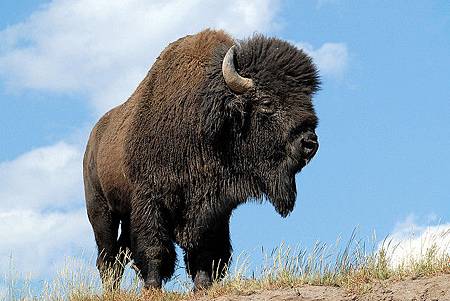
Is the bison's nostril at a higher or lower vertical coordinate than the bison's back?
lower

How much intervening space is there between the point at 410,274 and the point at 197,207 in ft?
10.1

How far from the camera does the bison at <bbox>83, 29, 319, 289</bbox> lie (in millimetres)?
12930

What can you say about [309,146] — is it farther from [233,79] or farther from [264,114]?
[233,79]

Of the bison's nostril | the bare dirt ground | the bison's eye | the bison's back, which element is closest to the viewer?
the bare dirt ground

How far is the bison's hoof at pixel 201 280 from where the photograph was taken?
1276 centimetres

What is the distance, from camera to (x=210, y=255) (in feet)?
43.2

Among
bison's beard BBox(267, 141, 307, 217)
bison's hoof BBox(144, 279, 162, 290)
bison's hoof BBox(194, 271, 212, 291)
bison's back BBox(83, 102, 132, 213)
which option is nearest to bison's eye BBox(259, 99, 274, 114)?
bison's beard BBox(267, 141, 307, 217)

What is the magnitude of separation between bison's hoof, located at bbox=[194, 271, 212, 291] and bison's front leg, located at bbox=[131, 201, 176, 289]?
373mm

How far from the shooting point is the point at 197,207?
1304 centimetres

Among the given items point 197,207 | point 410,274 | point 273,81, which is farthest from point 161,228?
point 410,274

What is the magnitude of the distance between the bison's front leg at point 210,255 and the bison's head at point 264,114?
61cm

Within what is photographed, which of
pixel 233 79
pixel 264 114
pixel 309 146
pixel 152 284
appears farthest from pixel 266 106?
pixel 152 284

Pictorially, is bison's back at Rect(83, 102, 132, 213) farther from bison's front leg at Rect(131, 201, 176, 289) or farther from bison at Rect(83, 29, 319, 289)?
bison's front leg at Rect(131, 201, 176, 289)

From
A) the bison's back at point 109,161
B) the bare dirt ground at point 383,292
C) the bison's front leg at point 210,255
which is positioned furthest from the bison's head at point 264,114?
the bare dirt ground at point 383,292
